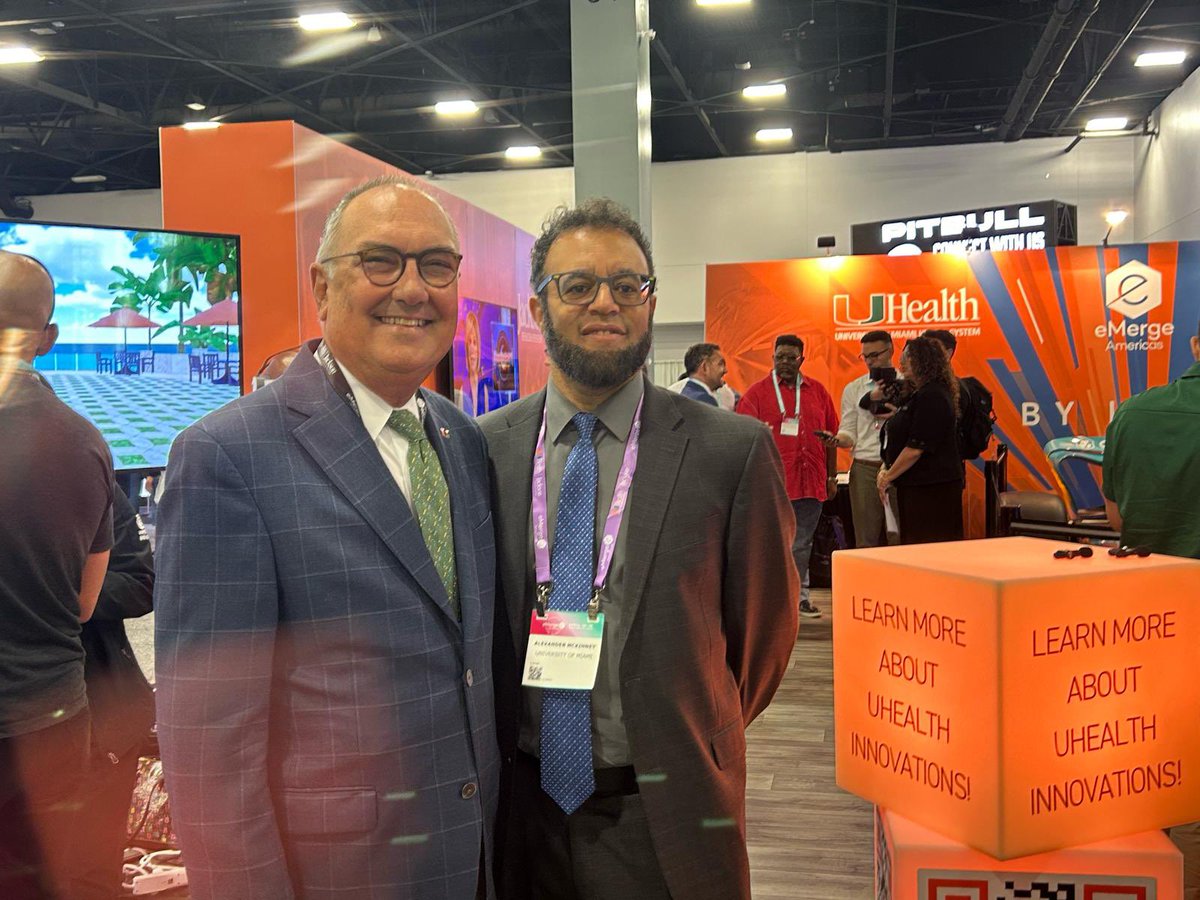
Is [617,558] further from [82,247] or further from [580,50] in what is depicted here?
[580,50]

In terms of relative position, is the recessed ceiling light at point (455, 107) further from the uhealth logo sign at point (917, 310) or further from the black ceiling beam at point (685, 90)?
the uhealth logo sign at point (917, 310)

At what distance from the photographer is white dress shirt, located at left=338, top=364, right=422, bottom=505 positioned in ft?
5.03

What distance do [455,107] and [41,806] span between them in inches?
439

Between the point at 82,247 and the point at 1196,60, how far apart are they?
1128 cm

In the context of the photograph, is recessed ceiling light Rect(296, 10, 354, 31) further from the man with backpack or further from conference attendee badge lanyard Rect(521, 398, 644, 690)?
conference attendee badge lanyard Rect(521, 398, 644, 690)

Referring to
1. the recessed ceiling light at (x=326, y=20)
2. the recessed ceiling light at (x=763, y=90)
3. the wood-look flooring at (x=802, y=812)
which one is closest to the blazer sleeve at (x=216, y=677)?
the wood-look flooring at (x=802, y=812)

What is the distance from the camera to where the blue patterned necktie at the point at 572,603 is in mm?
1651

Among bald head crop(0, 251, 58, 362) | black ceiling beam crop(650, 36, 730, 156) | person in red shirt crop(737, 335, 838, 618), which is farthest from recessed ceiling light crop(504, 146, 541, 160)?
bald head crop(0, 251, 58, 362)

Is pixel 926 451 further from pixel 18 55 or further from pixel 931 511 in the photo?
pixel 18 55

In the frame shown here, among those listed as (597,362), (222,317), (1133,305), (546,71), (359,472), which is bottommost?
(359,472)

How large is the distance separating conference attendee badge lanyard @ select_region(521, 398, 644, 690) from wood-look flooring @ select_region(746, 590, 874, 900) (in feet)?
6.47

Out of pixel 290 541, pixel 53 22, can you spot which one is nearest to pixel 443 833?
pixel 290 541

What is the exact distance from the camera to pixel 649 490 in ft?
5.68

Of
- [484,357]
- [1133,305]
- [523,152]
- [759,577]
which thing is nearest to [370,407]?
[759,577]
